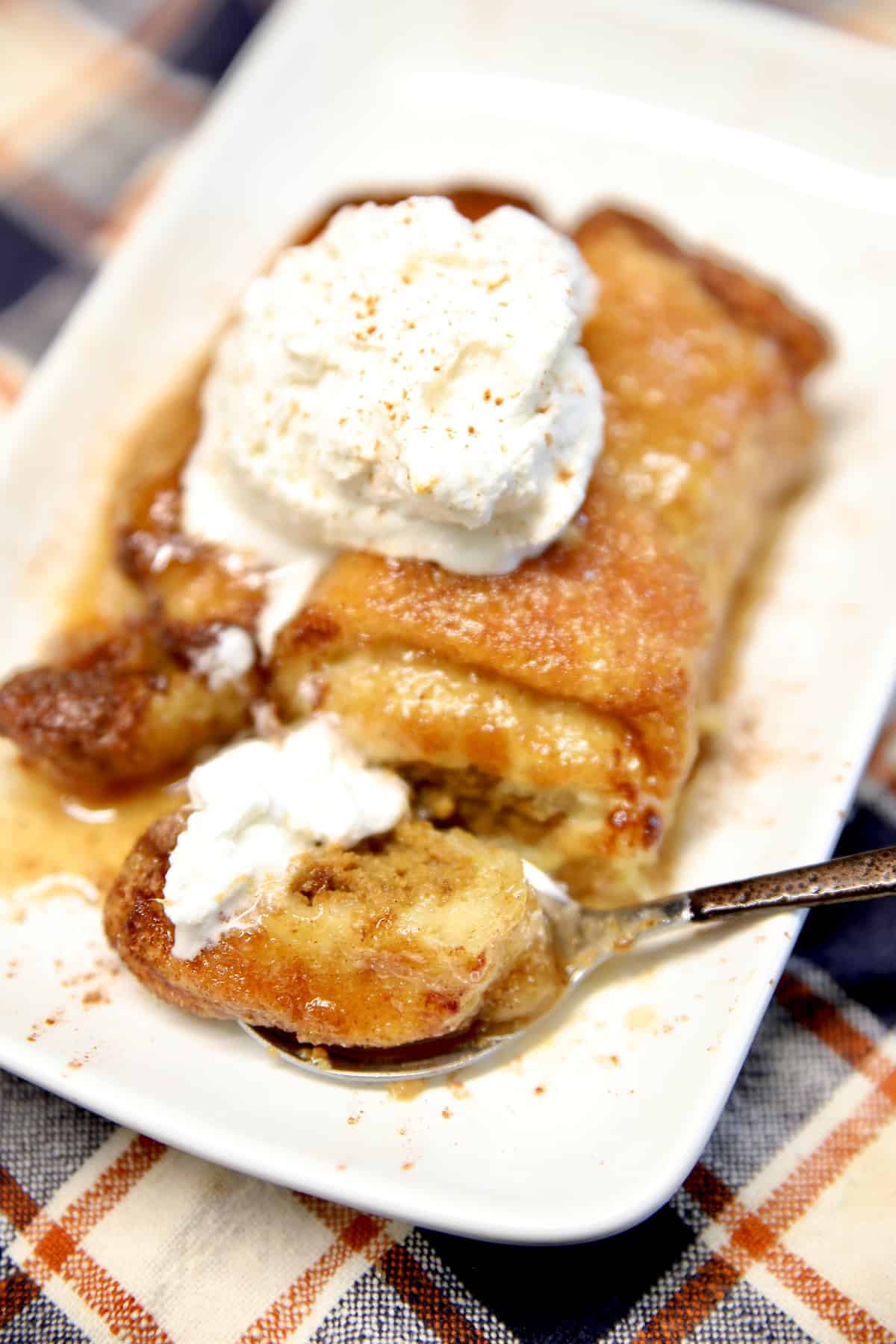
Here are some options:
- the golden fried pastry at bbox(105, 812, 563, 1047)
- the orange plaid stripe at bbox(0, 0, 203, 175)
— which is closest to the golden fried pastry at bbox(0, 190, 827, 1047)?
the golden fried pastry at bbox(105, 812, 563, 1047)

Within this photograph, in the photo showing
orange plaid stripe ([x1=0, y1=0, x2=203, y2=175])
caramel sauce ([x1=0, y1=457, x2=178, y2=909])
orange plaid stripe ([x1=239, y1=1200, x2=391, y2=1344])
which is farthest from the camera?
orange plaid stripe ([x1=0, y1=0, x2=203, y2=175])

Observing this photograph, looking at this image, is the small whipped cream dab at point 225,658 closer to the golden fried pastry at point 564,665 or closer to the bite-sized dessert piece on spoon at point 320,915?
the golden fried pastry at point 564,665

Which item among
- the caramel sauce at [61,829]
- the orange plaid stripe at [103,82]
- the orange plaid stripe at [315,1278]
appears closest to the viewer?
the orange plaid stripe at [315,1278]

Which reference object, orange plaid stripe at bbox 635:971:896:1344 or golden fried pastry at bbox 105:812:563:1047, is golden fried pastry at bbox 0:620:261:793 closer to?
golden fried pastry at bbox 105:812:563:1047

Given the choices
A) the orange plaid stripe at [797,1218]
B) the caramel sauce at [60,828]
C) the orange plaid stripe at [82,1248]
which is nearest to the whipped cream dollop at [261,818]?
the caramel sauce at [60,828]

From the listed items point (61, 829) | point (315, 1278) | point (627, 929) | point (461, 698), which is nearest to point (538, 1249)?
point (315, 1278)

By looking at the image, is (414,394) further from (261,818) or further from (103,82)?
(103,82)
